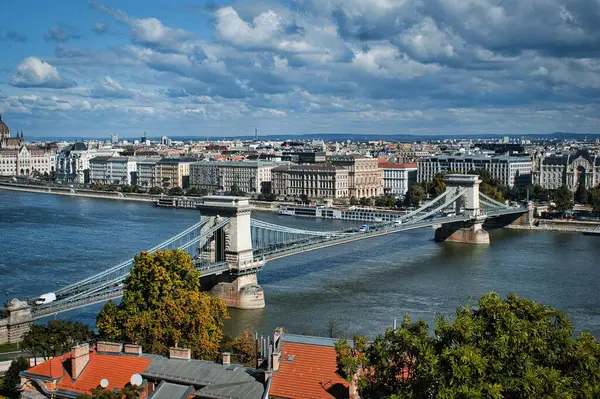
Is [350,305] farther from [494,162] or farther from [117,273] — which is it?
[494,162]

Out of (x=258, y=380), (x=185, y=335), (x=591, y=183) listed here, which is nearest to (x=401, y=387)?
(x=258, y=380)

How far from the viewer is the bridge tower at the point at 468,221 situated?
38.4 metres

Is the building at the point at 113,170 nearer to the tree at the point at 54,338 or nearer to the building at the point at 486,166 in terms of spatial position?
the building at the point at 486,166

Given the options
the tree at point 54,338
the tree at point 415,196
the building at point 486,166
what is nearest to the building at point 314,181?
the tree at point 415,196

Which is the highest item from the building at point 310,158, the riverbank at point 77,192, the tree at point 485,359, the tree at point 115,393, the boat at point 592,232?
the building at point 310,158

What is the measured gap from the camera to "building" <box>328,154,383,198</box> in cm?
6112

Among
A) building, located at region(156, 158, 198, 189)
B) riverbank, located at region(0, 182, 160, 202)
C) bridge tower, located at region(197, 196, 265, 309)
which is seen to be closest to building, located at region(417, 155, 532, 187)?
building, located at region(156, 158, 198, 189)

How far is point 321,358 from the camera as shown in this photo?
945 cm

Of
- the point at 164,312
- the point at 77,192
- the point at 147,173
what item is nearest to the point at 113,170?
the point at 147,173

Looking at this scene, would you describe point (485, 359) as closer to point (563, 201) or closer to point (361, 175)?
point (563, 201)

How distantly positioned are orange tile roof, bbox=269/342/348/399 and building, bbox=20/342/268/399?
240 mm

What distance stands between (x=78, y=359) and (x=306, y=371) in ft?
9.72

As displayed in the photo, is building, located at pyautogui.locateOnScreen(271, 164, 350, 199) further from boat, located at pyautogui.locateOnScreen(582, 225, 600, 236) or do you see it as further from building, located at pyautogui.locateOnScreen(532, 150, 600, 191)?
boat, located at pyautogui.locateOnScreen(582, 225, 600, 236)

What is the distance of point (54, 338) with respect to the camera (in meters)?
14.5
